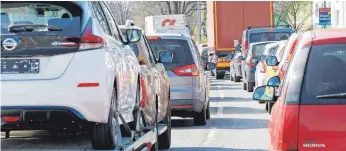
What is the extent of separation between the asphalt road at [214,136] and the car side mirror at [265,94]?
1.51 meters

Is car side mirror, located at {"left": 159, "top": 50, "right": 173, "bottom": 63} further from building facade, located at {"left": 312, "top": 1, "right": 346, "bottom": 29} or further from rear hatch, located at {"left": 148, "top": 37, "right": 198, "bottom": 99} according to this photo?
building facade, located at {"left": 312, "top": 1, "right": 346, "bottom": 29}

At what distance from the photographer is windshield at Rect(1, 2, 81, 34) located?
260 inches

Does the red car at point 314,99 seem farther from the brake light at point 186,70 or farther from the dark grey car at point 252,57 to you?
the dark grey car at point 252,57

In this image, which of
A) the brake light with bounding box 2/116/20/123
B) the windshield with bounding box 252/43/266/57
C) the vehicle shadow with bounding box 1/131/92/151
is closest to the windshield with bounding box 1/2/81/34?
the brake light with bounding box 2/116/20/123

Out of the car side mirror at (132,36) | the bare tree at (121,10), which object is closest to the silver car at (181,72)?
the car side mirror at (132,36)

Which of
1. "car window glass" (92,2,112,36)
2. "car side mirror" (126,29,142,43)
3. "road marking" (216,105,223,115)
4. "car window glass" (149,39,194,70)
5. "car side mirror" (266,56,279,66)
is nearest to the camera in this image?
"car window glass" (92,2,112,36)

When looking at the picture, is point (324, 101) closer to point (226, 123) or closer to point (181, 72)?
point (181, 72)

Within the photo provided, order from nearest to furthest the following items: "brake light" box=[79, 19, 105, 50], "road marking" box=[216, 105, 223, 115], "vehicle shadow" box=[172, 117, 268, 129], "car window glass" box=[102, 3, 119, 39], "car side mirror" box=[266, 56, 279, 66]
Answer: "brake light" box=[79, 19, 105, 50], "car window glass" box=[102, 3, 119, 39], "vehicle shadow" box=[172, 117, 268, 129], "car side mirror" box=[266, 56, 279, 66], "road marking" box=[216, 105, 223, 115]

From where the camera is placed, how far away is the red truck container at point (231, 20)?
1484 inches

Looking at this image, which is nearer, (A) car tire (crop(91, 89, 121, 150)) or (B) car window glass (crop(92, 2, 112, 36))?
(A) car tire (crop(91, 89, 121, 150))

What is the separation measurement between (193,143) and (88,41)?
6.24 meters

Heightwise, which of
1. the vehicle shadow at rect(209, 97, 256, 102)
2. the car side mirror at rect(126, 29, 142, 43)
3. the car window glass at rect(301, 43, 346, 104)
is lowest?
the vehicle shadow at rect(209, 97, 256, 102)

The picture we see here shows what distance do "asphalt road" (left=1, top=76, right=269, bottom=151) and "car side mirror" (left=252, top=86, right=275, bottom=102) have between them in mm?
1507

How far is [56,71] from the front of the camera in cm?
643
